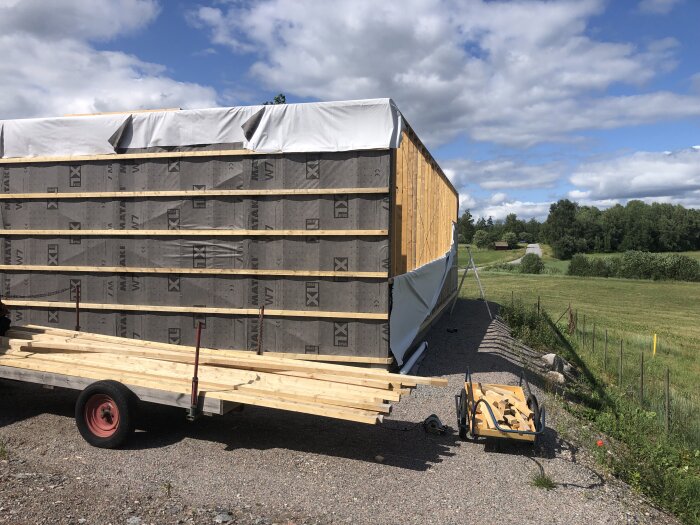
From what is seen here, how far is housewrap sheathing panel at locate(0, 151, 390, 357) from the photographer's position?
27.5 feet

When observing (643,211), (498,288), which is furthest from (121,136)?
(643,211)

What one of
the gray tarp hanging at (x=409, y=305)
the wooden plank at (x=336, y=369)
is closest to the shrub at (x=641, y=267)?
the gray tarp hanging at (x=409, y=305)

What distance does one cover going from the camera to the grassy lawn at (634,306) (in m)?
18.4

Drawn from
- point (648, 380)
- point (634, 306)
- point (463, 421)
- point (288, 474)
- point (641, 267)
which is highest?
point (641, 267)

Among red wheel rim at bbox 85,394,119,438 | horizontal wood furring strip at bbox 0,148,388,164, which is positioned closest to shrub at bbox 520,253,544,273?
horizontal wood furring strip at bbox 0,148,388,164

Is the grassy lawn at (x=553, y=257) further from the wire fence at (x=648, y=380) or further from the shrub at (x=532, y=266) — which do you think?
the wire fence at (x=648, y=380)

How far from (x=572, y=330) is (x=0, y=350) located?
54.2 ft

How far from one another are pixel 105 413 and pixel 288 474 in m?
2.21

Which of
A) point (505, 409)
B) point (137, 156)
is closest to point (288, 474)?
point (505, 409)

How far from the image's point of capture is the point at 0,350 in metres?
7.08

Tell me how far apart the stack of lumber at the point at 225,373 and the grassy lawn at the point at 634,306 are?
36.1ft

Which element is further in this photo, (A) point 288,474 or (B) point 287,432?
(B) point 287,432

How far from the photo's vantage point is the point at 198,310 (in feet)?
29.5

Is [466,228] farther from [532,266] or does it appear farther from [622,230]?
[532,266]
